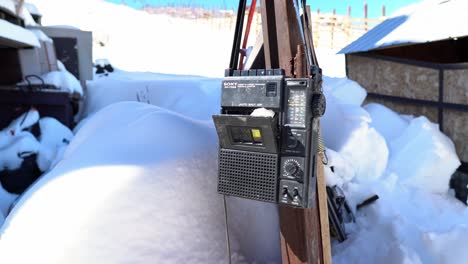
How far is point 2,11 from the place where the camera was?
6012mm

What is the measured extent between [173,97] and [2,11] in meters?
3.49

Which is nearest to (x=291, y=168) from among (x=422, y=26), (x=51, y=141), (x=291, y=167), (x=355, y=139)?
(x=291, y=167)

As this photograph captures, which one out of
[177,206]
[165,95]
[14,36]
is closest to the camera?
[177,206]

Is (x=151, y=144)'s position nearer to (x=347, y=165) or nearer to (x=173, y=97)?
(x=347, y=165)

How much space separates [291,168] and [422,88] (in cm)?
578

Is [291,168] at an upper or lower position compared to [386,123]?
upper

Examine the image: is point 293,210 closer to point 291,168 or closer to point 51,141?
point 291,168

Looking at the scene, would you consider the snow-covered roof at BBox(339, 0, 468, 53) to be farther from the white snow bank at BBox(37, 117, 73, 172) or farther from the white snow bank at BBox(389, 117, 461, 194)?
the white snow bank at BBox(37, 117, 73, 172)

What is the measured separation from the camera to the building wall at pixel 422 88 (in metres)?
5.54

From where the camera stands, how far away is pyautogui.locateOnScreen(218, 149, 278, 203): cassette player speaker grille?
1.48 metres

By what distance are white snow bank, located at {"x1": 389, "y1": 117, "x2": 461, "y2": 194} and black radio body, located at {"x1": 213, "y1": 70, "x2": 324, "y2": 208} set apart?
3.72 meters

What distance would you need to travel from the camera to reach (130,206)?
1.88 meters

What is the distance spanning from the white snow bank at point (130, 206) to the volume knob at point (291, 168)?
0.82 metres

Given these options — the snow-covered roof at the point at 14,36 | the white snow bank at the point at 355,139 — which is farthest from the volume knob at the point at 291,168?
the snow-covered roof at the point at 14,36
